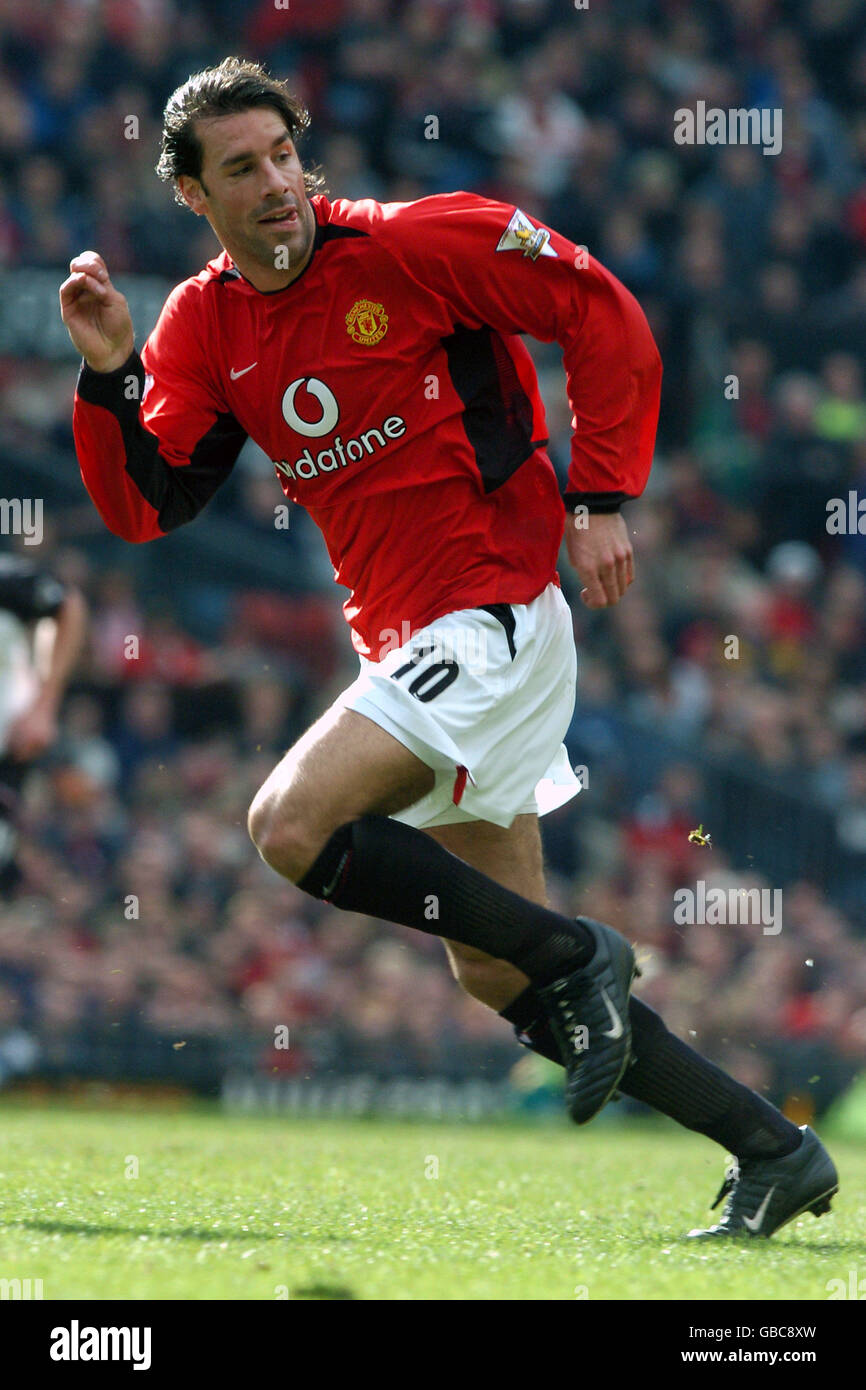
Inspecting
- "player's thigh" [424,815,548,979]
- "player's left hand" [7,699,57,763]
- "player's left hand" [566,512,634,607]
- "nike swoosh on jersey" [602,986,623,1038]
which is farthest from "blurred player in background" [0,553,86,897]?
"nike swoosh on jersey" [602,986,623,1038]

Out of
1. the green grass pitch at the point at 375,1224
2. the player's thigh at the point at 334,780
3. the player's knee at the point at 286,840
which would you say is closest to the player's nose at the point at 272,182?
the player's thigh at the point at 334,780

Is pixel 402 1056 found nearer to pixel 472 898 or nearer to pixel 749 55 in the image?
pixel 472 898

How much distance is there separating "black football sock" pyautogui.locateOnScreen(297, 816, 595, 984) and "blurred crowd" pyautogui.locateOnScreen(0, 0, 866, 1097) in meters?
5.62

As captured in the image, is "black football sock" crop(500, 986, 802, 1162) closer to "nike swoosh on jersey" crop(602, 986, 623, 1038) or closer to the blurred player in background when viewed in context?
"nike swoosh on jersey" crop(602, 986, 623, 1038)

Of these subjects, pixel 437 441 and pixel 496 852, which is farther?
pixel 496 852

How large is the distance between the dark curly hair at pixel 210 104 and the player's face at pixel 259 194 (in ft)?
0.08

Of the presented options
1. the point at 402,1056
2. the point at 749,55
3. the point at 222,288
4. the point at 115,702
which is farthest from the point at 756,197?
the point at 222,288

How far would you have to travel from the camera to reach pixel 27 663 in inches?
318

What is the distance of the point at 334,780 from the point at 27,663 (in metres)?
4.48

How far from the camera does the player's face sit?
13.5 feet

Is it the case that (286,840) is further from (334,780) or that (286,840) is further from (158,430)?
(158,430)

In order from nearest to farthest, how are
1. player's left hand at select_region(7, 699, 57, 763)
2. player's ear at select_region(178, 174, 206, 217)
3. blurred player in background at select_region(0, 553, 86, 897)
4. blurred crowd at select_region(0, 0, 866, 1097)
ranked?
player's ear at select_region(178, 174, 206, 217)
player's left hand at select_region(7, 699, 57, 763)
blurred player in background at select_region(0, 553, 86, 897)
blurred crowd at select_region(0, 0, 866, 1097)

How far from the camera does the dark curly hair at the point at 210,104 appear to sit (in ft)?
13.7

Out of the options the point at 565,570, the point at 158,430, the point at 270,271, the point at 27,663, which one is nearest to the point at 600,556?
the point at 270,271
